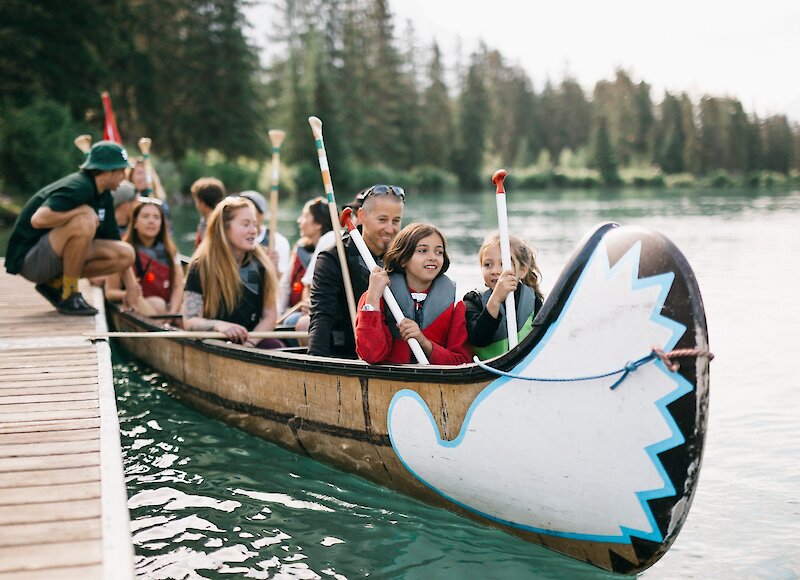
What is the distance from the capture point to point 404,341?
446 centimetres

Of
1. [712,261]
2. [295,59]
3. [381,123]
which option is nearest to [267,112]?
[295,59]

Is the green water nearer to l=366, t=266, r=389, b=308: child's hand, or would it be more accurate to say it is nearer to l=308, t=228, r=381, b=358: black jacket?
l=308, t=228, r=381, b=358: black jacket

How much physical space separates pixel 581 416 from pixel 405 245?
140cm

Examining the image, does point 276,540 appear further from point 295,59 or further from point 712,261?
point 295,59

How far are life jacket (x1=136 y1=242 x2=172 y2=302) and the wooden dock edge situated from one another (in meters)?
3.46

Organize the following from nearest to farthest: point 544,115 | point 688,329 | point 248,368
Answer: point 688,329 < point 248,368 < point 544,115

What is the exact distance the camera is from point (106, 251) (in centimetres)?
708

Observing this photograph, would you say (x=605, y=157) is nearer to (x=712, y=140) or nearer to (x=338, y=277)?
(x=712, y=140)

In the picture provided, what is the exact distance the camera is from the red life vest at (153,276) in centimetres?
820

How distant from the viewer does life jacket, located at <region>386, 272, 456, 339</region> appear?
4.44 m

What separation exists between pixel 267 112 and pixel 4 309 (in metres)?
46.9

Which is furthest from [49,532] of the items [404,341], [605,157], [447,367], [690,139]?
[690,139]

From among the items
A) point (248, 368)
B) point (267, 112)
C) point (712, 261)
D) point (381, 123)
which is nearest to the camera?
point (248, 368)

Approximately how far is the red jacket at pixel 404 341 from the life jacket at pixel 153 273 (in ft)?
14.4
